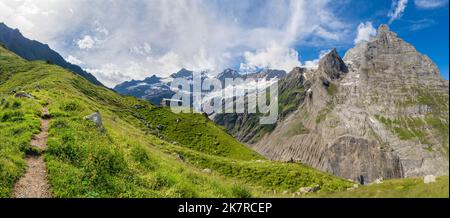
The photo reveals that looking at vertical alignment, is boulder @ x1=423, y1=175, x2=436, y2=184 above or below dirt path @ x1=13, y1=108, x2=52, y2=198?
above

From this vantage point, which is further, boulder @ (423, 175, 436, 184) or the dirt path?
the dirt path

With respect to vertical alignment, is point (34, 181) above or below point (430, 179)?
below

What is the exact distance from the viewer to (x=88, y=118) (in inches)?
1105

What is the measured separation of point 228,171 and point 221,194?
42.3 m

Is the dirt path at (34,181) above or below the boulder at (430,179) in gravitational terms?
below

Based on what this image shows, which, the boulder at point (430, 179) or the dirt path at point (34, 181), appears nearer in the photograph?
the boulder at point (430, 179)

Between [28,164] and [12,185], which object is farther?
[28,164]

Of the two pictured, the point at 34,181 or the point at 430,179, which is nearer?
the point at 430,179

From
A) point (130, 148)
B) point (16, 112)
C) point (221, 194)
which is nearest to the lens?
point (221, 194)
